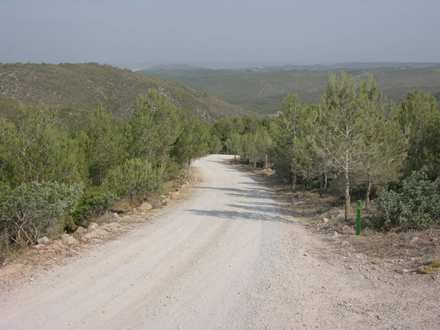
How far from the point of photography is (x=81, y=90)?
297 feet

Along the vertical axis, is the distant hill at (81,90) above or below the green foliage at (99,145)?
above

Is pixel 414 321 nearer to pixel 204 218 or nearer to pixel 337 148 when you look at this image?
pixel 337 148

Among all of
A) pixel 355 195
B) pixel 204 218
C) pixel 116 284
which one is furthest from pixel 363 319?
pixel 355 195

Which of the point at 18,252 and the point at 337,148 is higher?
the point at 337,148

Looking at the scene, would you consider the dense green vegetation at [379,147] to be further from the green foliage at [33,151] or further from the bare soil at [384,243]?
the green foliage at [33,151]

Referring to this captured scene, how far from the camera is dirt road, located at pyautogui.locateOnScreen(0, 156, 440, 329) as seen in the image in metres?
4.84

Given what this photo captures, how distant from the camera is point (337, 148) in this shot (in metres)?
11.5

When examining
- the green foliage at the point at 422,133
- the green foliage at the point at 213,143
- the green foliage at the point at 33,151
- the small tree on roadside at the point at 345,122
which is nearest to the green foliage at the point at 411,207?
the small tree on roadside at the point at 345,122

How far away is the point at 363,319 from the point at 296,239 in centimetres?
515

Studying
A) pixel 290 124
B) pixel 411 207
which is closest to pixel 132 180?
pixel 411 207

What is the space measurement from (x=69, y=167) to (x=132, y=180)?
2.51m

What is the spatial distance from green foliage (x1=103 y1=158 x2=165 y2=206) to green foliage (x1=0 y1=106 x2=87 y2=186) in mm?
1759

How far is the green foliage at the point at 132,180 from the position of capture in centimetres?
1296

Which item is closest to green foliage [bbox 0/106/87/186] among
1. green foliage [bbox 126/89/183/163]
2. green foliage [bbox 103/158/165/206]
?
green foliage [bbox 103/158/165/206]
